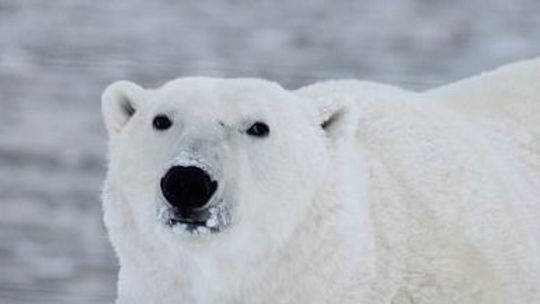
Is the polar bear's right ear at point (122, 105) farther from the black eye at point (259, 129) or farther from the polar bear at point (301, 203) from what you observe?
the black eye at point (259, 129)

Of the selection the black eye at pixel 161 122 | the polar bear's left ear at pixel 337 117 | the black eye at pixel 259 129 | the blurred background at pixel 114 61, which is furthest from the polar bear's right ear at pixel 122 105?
the blurred background at pixel 114 61

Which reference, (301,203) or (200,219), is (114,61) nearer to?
(301,203)

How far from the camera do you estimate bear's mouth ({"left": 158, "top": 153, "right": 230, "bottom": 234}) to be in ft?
9.65

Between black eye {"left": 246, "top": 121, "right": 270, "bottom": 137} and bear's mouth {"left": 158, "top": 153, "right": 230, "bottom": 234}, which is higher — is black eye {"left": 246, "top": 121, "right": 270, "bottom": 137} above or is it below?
above

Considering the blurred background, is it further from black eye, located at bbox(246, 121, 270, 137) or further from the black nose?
the black nose

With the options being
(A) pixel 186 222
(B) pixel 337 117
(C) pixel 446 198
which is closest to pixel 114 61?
(C) pixel 446 198

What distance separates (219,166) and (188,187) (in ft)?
0.33

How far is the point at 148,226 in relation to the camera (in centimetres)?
318

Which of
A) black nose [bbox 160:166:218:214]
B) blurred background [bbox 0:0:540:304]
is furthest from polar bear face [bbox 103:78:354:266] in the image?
blurred background [bbox 0:0:540:304]

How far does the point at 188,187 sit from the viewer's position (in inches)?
116

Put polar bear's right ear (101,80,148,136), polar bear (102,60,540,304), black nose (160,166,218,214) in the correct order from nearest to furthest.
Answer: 1. black nose (160,166,218,214)
2. polar bear (102,60,540,304)
3. polar bear's right ear (101,80,148,136)

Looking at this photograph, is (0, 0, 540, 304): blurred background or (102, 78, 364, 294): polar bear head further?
(0, 0, 540, 304): blurred background

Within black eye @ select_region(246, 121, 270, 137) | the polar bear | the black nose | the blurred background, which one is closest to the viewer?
the black nose

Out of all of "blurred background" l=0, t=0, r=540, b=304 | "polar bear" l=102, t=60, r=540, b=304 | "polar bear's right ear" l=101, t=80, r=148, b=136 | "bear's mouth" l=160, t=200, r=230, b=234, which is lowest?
"bear's mouth" l=160, t=200, r=230, b=234
